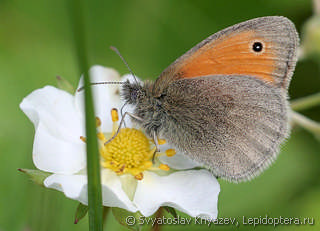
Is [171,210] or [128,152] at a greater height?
[128,152]

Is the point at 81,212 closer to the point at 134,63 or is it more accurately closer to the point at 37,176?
the point at 37,176

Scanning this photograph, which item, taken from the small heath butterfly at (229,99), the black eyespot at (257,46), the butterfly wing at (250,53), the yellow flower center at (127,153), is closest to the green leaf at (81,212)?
the yellow flower center at (127,153)

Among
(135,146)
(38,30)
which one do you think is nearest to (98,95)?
(135,146)

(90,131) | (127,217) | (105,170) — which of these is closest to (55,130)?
(105,170)

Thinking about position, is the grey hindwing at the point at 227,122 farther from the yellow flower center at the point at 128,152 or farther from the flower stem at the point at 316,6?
the flower stem at the point at 316,6

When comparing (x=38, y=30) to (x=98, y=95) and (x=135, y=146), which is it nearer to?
(x=98, y=95)
